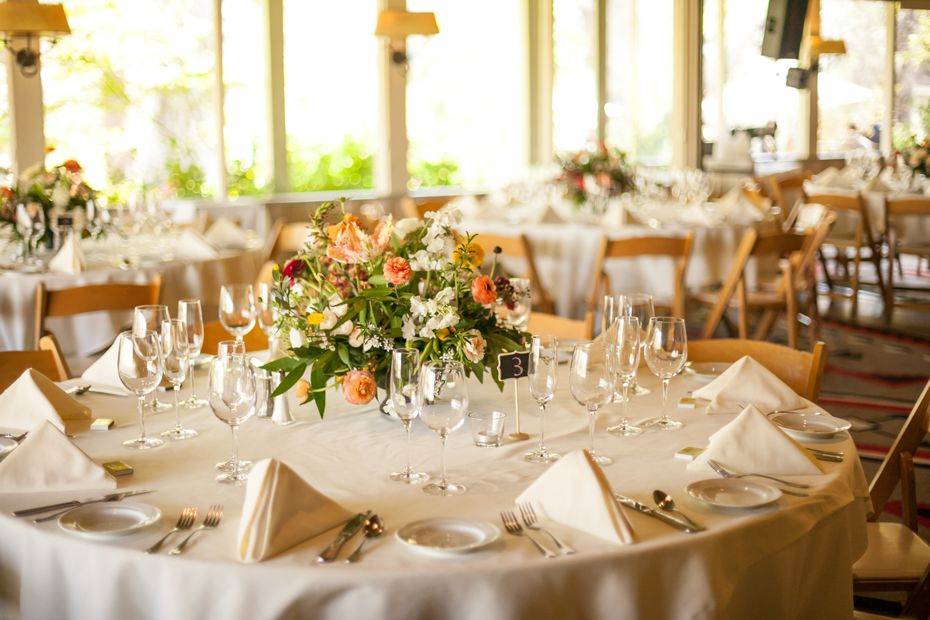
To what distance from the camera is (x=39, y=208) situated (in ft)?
16.2

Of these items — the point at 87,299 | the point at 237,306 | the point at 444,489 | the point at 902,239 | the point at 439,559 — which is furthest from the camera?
the point at 902,239

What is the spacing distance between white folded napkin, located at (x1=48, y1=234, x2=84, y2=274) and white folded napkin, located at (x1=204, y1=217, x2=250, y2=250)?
3.22ft

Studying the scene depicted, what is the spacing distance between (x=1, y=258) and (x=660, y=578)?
421cm

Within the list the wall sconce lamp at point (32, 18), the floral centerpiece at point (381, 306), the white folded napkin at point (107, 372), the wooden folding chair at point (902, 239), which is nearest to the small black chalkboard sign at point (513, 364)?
the floral centerpiece at point (381, 306)

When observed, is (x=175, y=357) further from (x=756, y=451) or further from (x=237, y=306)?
(x=756, y=451)

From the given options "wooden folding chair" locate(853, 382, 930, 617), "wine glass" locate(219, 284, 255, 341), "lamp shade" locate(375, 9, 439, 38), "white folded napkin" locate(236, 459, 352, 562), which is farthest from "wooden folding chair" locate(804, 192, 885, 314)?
"white folded napkin" locate(236, 459, 352, 562)

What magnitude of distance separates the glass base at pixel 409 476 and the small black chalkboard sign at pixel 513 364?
0.84ft

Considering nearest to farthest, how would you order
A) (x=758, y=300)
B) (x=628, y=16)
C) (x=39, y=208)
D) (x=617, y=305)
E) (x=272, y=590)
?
(x=272, y=590) < (x=617, y=305) < (x=39, y=208) < (x=758, y=300) < (x=628, y=16)

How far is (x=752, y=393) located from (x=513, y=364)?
2.29 feet

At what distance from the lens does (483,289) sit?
7.46 feet

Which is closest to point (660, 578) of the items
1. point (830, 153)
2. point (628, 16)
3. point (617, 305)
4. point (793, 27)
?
point (617, 305)

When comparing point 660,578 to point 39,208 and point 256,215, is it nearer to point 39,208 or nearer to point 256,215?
point 39,208

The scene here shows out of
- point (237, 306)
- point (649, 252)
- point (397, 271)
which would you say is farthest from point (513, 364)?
point (649, 252)

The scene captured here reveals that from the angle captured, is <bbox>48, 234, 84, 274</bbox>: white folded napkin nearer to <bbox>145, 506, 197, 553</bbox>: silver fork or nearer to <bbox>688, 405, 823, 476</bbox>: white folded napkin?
<bbox>145, 506, 197, 553</bbox>: silver fork
